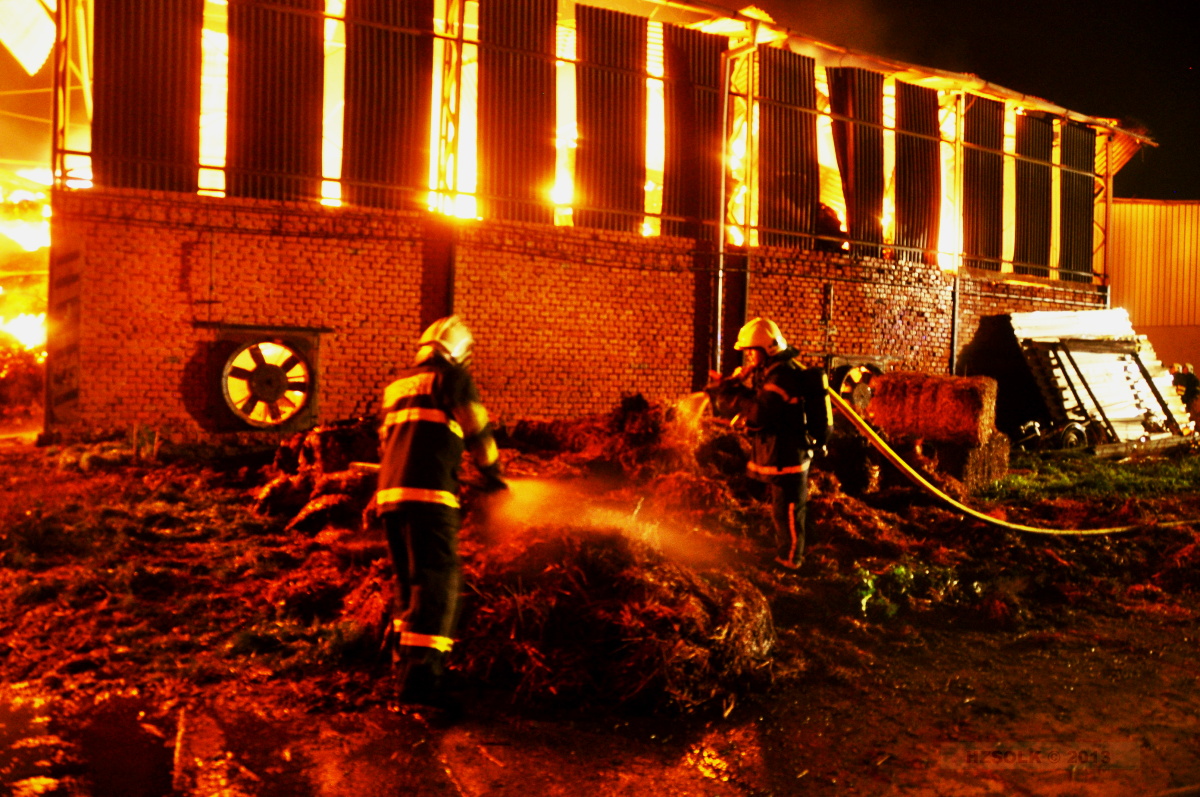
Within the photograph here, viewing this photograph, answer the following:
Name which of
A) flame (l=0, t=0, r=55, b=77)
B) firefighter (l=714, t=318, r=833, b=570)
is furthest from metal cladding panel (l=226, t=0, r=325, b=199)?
firefighter (l=714, t=318, r=833, b=570)

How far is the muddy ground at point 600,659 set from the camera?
375cm

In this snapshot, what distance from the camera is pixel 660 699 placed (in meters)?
4.36

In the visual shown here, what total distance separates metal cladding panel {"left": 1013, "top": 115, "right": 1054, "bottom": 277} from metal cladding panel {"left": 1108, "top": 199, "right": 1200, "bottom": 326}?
6.97 m

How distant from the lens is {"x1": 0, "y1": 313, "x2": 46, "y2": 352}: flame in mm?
14539

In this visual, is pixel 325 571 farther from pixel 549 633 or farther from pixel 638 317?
pixel 638 317

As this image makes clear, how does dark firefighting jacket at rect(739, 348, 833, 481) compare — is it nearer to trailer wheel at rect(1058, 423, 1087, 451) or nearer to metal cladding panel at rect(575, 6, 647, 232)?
metal cladding panel at rect(575, 6, 647, 232)

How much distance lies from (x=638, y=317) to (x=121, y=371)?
6.75 metres

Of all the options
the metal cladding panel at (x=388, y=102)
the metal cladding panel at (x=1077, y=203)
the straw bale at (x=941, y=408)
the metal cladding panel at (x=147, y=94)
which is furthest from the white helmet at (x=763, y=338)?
the metal cladding panel at (x=1077, y=203)

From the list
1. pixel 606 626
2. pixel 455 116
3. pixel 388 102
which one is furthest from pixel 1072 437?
pixel 606 626

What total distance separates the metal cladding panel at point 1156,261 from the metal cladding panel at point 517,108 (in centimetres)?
1779

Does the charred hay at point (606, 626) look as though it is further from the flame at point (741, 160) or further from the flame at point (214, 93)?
the flame at point (741, 160)

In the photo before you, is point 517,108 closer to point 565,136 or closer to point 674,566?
point 565,136

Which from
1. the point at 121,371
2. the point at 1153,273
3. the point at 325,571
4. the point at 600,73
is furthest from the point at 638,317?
the point at 1153,273

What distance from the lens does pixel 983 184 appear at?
17.2 m
